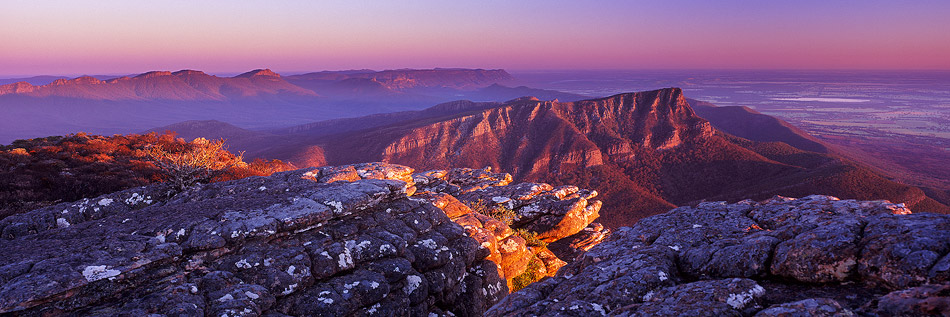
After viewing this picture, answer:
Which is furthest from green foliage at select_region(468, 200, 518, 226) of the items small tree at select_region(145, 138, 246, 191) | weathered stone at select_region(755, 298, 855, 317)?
weathered stone at select_region(755, 298, 855, 317)

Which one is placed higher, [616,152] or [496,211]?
[496,211]

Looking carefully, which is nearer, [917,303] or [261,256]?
[917,303]

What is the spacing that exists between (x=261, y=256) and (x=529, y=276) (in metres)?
9.36

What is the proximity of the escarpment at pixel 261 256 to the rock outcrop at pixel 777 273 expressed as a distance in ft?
11.4

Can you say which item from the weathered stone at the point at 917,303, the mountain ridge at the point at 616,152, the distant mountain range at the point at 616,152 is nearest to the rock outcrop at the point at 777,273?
the weathered stone at the point at 917,303

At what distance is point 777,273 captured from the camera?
644cm

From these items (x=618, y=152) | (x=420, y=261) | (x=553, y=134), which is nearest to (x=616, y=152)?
(x=618, y=152)

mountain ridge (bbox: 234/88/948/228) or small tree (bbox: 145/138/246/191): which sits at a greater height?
small tree (bbox: 145/138/246/191)

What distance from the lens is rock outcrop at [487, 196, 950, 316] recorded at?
5.07 metres

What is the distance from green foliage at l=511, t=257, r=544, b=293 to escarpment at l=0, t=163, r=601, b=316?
0.05 m

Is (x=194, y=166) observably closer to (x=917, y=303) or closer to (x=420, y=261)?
(x=420, y=261)

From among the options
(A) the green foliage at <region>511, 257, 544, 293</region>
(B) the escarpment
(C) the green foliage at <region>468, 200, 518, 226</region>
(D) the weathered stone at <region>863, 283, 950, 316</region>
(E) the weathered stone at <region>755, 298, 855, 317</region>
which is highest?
(D) the weathered stone at <region>863, 283, 950, 316</region>

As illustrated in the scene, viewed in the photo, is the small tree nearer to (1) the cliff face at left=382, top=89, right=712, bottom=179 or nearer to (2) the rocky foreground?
(2) the rocky foreground

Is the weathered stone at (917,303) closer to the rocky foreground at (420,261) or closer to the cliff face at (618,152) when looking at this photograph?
the rocky foreground at (420,261)
